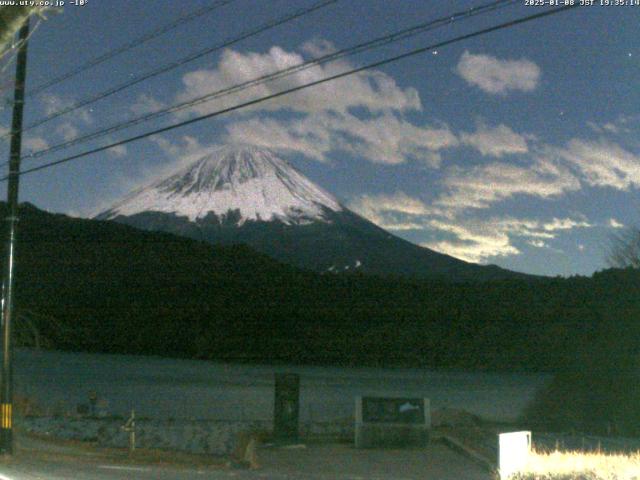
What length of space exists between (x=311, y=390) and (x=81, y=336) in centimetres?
2479

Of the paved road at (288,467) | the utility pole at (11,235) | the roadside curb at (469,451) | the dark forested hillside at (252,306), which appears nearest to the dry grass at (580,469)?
the paved road at (288,467)

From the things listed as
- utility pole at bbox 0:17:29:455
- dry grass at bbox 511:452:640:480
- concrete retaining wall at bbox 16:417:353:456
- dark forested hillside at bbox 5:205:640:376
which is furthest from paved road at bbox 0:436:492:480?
dark forested hillside at bbox 5:205:640:376

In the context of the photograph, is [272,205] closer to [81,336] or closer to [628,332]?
[81,336]

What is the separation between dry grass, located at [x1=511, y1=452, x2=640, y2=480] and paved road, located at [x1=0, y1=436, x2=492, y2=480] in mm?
2740

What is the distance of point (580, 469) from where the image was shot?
469 inches

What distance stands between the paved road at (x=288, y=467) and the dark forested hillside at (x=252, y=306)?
33832 millimetres

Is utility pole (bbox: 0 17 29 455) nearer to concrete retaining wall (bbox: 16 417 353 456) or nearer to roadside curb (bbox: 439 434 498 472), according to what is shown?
concrete retaining wall (bbox: 16 417 353 456)

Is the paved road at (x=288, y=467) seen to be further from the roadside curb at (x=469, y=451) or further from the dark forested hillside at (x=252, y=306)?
the dark forested hillside at (x=252, y=306)

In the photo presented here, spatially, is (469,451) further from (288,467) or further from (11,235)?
(11,235)

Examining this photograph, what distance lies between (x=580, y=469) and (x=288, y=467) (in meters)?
6.94

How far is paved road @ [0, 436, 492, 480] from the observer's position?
14562 mm

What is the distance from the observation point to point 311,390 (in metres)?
47.5

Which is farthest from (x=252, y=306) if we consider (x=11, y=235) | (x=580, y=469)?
(x=580, y=469)

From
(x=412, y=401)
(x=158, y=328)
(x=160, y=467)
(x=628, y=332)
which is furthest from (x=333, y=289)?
(x=160, y=467)
